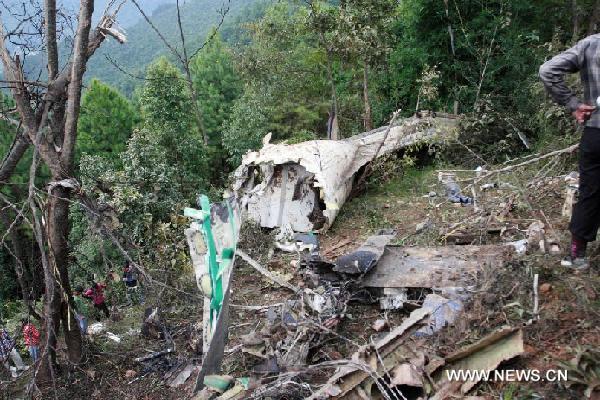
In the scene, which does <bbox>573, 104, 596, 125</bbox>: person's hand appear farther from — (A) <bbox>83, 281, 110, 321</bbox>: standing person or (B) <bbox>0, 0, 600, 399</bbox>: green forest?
(A) <bbox>83, 281, 110, 321</bbox>: standing person

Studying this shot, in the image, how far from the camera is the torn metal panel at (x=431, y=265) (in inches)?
159

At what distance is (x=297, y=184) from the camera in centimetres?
757

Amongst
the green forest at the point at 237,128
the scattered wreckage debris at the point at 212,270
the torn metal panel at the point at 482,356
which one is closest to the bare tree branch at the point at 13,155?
the green forest at the point at 237,128

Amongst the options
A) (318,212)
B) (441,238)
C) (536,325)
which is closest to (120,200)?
(318,212)

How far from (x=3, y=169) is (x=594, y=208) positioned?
4282 millimetres

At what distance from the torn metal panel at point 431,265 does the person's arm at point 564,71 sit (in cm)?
136

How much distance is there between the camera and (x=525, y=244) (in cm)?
414

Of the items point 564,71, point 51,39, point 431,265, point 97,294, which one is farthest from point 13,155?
point 564,71

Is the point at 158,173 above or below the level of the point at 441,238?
above

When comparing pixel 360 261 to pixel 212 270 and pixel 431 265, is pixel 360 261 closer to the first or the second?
pixel 431 265

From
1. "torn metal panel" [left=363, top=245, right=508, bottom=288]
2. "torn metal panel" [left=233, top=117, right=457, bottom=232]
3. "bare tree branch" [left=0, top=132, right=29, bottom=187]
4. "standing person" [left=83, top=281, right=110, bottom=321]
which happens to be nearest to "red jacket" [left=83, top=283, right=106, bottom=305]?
"standing person" [left=83, top=281, right=110, bottom=321]

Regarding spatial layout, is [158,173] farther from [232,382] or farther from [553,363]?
[553,363]
